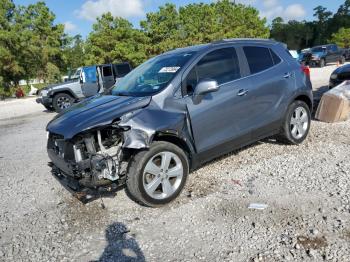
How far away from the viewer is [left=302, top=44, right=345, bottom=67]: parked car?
2895 centimetres

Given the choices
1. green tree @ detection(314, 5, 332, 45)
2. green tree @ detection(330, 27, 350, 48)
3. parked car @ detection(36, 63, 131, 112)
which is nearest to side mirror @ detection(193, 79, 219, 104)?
parked car @ detection(36, 63, 131, 112)

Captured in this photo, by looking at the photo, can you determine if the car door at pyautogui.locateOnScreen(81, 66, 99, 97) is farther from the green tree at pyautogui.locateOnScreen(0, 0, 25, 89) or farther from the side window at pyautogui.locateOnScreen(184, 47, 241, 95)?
the green tree at pyautogui.locateOnScreen(0, 0, 25, 89)

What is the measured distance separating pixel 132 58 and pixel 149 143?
28.5 metres

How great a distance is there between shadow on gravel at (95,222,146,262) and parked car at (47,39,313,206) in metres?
0.47

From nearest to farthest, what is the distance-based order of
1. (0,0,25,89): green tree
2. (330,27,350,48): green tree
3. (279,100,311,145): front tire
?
(279,100,311,145): front tire < (0,0,25,89): green tree < (330,27,350,48): green tree

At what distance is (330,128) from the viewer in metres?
7.19

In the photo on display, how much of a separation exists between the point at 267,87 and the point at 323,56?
26449 mm

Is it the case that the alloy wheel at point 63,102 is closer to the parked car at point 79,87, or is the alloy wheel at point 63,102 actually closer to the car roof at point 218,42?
the parked car at point 79,87

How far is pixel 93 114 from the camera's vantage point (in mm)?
4246

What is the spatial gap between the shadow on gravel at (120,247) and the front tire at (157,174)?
0.46 meters

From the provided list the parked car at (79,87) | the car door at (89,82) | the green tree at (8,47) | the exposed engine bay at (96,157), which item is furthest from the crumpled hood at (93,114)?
the green tree at (8,47)

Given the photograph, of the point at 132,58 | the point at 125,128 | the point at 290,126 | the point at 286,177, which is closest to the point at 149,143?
the point at 125,128

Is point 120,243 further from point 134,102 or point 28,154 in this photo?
point 28,154

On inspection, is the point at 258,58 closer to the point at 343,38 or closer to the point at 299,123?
the point at 299,123
